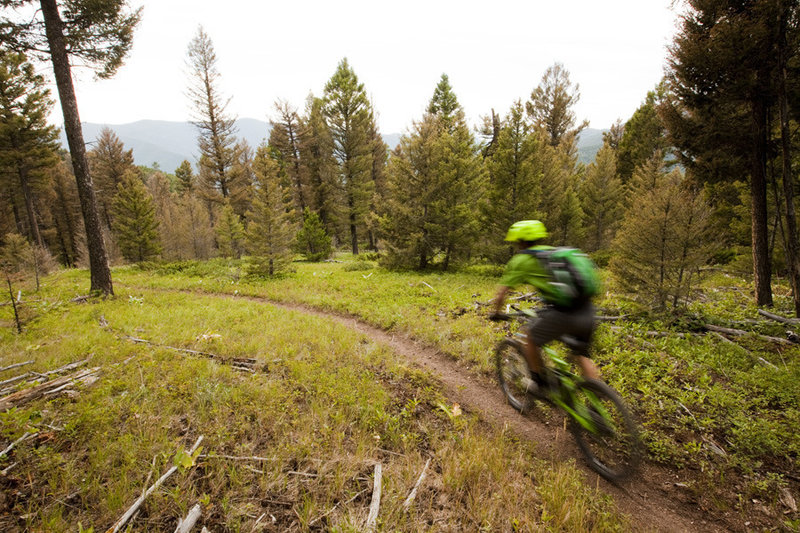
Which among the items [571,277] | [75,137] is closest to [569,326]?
[571,277]

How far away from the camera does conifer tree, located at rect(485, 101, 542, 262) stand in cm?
1614

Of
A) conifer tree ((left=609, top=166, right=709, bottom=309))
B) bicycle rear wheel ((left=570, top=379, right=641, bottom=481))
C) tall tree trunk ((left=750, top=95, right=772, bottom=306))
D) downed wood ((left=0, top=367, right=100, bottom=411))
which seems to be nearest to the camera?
bicycle rear wheel ((left=570, top=379, right=641, bottom=481))

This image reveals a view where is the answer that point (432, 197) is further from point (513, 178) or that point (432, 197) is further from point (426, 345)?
point (426, 345)

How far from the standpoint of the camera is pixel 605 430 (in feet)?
11.8

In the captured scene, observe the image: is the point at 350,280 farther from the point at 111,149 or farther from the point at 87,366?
the point at 111,149

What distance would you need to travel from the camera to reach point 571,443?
4363mm

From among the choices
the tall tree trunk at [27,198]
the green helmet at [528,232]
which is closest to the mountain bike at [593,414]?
the green helmet at [528,232]

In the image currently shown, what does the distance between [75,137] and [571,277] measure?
1510 centimetres

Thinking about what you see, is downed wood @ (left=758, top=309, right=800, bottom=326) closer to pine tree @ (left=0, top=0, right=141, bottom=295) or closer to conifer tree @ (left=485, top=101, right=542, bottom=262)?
conifer tree @ (left=485, top=101, right=542, bottom=262)

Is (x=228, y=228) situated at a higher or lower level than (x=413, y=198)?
lower

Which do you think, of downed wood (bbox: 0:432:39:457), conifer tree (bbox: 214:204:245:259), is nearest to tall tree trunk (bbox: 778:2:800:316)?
downed wood (bbox: 0:432:39:457)

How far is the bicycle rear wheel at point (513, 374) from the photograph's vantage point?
491 centimetres

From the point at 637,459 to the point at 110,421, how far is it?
21.3 ft

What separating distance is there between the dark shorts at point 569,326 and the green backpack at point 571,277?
125mm
